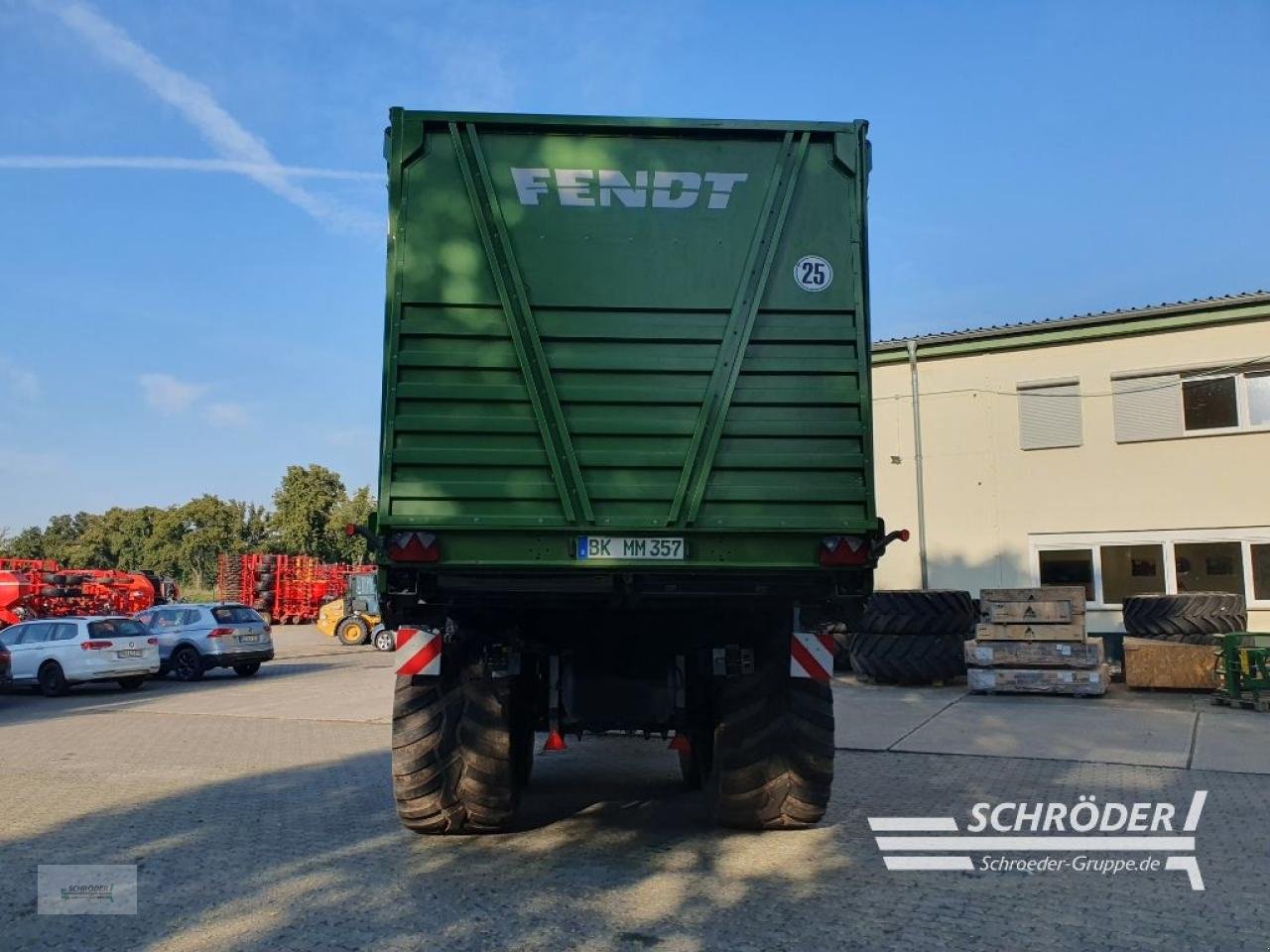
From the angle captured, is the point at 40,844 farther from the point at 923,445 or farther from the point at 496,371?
the point at 923,445

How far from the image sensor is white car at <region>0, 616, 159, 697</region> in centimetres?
1805

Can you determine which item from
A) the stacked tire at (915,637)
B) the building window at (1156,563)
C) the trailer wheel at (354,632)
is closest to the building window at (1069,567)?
the building window at (1156,563)

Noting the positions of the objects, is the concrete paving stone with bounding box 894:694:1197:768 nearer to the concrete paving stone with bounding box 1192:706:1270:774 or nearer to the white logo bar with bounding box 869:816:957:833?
the concrete paving stone with bounding box 1192:706:1270:774

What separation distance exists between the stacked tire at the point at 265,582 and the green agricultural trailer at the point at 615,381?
39160mm

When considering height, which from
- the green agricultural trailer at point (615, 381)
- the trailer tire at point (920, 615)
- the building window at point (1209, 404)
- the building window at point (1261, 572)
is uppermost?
the building window at point (1209, 404)

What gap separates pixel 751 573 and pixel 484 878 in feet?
7.71

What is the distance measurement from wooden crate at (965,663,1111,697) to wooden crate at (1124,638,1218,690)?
470mm

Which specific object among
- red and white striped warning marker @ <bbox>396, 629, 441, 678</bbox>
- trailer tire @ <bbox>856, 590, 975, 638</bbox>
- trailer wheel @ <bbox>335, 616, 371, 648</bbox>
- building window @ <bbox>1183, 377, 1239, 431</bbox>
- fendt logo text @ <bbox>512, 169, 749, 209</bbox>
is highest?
building window @ <bbox>1183, 377, 1239, 431</bbox>

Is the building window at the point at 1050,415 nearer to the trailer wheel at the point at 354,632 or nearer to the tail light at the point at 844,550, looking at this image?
the tail light at the point at 844,550

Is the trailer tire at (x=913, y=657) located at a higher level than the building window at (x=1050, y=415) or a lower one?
lower

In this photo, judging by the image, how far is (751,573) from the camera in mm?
5352

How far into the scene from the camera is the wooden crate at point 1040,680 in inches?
559

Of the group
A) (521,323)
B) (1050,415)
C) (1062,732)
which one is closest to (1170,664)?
(1062,732)

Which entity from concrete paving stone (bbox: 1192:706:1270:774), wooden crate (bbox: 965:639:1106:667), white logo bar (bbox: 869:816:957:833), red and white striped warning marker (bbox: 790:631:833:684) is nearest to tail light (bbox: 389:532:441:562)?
red and white striped warning marker (bbox: 790:631:833:684)
